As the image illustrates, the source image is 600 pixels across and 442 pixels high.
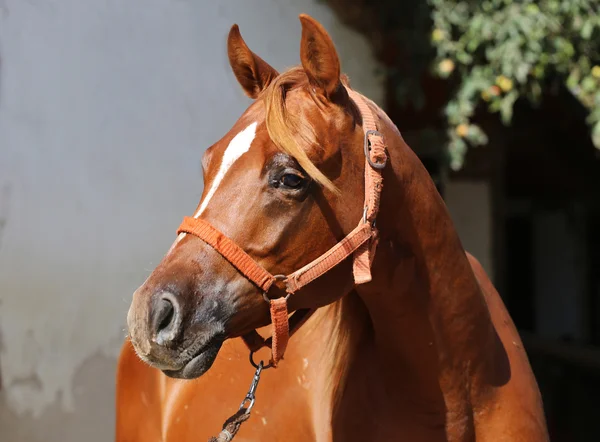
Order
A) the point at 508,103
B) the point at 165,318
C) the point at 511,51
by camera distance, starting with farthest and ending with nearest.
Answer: the point at 508,103, the point at 511,51, the point at 165,318

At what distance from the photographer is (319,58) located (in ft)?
3.95

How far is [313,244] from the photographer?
1.21 metres

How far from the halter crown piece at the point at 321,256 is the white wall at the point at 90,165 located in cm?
201

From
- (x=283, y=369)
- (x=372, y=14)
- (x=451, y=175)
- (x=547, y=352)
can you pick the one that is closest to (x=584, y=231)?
(x=547, y=352)

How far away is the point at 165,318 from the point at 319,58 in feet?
1.86

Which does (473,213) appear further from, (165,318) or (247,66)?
(165,318)

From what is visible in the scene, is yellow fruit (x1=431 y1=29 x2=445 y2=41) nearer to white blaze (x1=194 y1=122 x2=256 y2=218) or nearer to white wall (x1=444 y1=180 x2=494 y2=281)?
white wall (x1=444 y1=180 x2=494 y2=281)

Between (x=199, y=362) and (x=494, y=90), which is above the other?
(x=494, y=90)

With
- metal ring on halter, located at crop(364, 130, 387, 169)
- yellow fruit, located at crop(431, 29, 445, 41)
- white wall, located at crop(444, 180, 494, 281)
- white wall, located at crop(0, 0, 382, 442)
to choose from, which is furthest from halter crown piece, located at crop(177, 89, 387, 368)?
white wall, located at crop(444, 180, 494, 281)

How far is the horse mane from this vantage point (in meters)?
1.16

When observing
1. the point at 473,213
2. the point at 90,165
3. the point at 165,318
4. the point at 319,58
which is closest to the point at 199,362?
the point at 165,318

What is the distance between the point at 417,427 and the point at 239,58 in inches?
36.3

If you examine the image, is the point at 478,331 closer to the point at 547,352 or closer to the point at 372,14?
the point at 372,14

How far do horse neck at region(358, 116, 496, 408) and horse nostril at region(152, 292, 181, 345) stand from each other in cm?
45
